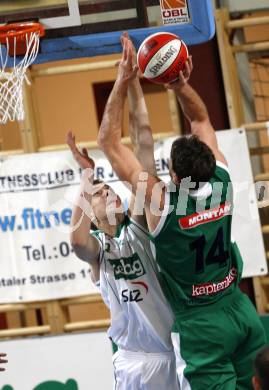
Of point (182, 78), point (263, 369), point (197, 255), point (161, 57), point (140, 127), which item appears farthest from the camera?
point (140, 127)

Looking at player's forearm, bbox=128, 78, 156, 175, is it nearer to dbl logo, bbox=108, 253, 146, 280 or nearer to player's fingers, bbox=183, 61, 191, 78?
player's fingers, bbox=183, 61, 191, 78

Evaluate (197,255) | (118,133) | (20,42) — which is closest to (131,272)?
(197,255)

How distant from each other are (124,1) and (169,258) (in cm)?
146

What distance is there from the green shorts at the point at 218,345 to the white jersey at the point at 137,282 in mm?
200

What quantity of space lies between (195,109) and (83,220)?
827 mm

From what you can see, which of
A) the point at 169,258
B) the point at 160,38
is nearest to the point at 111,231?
the point at 169,258

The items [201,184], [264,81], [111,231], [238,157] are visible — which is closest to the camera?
[201,184]

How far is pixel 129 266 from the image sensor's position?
4488mm

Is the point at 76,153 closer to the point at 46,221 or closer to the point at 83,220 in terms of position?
the point at 83,220

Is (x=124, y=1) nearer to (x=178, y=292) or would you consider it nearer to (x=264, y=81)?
(x=178, y=292)

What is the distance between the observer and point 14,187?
20.0 ft

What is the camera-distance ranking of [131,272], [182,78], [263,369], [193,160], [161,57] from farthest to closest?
1. [131,272]
2. [182,78]
3. [161,57]
4. [193,160]
5. [263,369]

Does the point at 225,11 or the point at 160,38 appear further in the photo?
the point at 225,11

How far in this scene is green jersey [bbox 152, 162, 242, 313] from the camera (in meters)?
4.14
